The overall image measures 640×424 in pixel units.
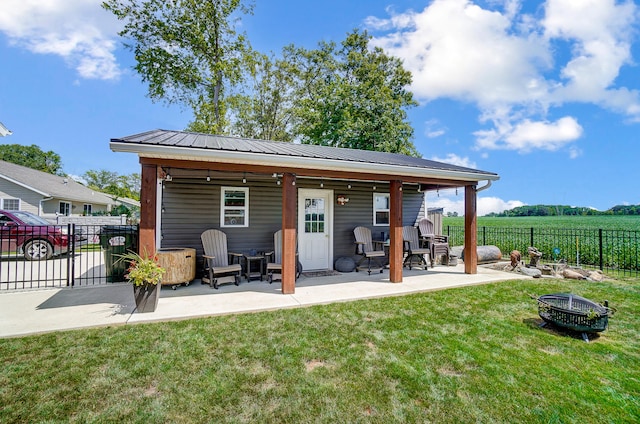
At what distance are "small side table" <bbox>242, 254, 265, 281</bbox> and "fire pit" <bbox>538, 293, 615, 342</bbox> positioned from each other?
15.7 feet

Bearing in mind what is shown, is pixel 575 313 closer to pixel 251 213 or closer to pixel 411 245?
pixel 411 245

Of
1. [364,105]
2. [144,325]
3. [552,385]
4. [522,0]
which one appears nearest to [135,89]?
[364,105]

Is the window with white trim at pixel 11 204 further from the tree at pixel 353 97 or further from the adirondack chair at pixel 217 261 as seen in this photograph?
the adirondack chair at pixel 217 261

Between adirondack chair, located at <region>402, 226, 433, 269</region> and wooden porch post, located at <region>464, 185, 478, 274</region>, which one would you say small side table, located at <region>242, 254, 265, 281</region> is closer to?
adirondack chair, located at <region>402, 226, 433, 269</region>

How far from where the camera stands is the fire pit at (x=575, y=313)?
333 centimetres

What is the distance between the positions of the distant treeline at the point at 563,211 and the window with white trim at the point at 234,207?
38326mm

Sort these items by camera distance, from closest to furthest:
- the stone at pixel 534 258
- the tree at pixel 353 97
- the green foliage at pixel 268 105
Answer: the stone at pixel 534 258 < the tree at pixel 353 97 < the green foliage at pixel 268 105

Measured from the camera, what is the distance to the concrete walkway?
3701 mm

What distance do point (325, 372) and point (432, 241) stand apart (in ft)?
19.9

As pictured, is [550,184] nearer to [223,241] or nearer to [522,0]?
[522,0]

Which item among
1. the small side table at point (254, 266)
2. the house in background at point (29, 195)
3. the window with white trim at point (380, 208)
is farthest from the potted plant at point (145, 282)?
the house in background at point (29, 195)

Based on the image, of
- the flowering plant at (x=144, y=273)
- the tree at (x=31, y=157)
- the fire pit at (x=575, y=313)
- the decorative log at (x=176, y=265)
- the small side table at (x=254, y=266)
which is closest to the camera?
the fire pit at (x=575, y=313)

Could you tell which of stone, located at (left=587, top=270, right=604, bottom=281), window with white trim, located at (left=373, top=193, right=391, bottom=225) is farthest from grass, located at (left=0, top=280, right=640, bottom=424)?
window with white trim, located at (left=373, top=193, right=391, bottom=225)

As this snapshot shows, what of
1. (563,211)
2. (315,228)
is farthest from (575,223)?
(315,228)
